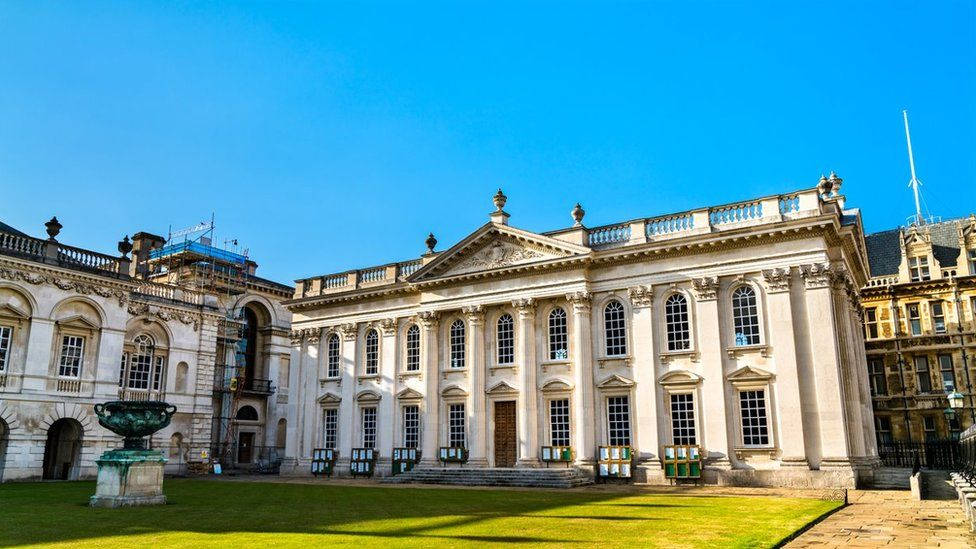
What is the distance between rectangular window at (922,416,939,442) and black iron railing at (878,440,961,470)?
3.86m

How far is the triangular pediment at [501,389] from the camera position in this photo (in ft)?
107

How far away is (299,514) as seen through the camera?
16.9 meters

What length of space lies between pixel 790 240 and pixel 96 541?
2425 centimetres

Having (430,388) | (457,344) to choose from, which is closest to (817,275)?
(457,344)

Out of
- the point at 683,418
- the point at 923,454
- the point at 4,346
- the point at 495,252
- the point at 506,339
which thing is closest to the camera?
the point at 683,418

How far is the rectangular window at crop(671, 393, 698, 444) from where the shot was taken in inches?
1118

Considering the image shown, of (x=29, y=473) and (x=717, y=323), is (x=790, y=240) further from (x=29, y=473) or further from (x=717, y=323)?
(x=29, y=473)

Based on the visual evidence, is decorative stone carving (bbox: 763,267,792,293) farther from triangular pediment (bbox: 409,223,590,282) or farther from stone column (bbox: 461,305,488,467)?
stone column (bbox: 461,305,488,467)

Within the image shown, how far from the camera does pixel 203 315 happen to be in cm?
4234

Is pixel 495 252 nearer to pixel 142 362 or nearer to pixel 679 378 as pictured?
pixel 679 378

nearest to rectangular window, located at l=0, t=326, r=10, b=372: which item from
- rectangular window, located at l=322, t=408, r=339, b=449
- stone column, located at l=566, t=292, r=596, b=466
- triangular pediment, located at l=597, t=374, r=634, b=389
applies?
rectangular window, located at l=322, t=408, r=339, b=449

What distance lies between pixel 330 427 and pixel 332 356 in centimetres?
382

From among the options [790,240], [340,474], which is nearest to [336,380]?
[340,474]

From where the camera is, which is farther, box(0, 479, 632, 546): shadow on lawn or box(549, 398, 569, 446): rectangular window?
box(549, 398, 569, 446): rectangular window
